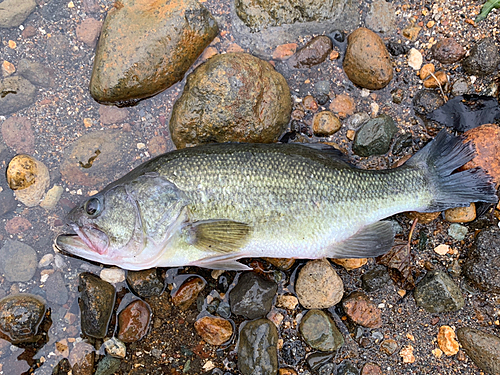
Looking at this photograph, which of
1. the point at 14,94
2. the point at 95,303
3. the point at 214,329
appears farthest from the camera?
the point at 14,94

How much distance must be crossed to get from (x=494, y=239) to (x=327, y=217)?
183cm

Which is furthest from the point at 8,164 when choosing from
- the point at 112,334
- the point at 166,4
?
the point at 166,4

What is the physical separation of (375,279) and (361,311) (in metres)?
0.35

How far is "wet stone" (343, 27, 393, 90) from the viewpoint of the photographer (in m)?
3.48

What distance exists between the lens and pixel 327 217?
3.07m

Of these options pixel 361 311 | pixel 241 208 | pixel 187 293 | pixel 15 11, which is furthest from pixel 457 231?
pixel 15 11

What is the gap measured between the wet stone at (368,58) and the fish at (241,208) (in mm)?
988

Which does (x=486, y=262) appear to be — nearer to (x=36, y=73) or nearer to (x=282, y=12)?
(x=282, y=12)

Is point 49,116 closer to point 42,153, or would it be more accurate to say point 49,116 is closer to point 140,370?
point 42,153

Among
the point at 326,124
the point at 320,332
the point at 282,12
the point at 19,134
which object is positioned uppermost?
the point at 19,134

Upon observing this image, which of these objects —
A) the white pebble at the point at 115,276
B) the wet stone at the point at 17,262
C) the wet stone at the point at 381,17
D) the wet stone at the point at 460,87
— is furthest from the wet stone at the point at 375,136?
the wet stone at the point at 17,262

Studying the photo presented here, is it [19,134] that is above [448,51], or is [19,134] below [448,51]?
above

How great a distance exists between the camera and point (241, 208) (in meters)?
2.93

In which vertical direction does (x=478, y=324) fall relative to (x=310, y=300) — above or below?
below
